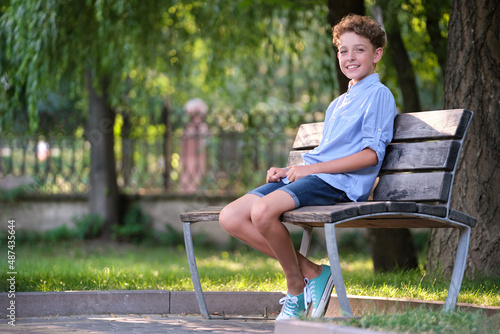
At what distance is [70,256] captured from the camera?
9594 mm

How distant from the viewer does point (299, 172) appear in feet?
12.0

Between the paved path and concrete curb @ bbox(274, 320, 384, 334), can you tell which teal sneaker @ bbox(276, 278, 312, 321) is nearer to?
the paved path

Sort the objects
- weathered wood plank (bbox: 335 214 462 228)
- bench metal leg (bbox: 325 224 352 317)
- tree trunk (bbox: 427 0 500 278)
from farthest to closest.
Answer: tree trunk (bbox: 427 0 500 278) < weathered wood plank (bbox: 335 214 462 228) < bench metal leg (bbox: 325 224 352 317)

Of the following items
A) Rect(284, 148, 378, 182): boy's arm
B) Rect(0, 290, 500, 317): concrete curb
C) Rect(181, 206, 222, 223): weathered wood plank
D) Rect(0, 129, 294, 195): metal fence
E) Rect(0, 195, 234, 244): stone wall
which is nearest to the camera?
Rect(284, 148, 378, 182): boy's arm

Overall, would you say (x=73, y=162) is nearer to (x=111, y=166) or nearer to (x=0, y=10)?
(x=111, y=166)

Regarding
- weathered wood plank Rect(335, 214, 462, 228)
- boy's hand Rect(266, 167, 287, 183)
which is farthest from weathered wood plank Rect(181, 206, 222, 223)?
weathered wood plank Rect(335, 214, 462, 228)

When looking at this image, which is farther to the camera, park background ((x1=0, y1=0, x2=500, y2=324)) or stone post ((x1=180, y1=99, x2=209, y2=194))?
stone post ((x1=180, y1=99, x2=209, y2=194))

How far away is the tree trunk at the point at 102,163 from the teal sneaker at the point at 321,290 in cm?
787

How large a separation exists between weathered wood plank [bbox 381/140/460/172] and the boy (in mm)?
130

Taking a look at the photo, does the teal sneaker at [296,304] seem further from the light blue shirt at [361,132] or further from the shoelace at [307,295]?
the light blue shirt at [361,132]

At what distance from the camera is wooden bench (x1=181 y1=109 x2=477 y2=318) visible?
3.20m

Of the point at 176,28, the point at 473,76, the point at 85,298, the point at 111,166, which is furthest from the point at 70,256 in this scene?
the point at 473,76

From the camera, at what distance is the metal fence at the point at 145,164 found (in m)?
11.6

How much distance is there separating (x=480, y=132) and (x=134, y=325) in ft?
9.30
